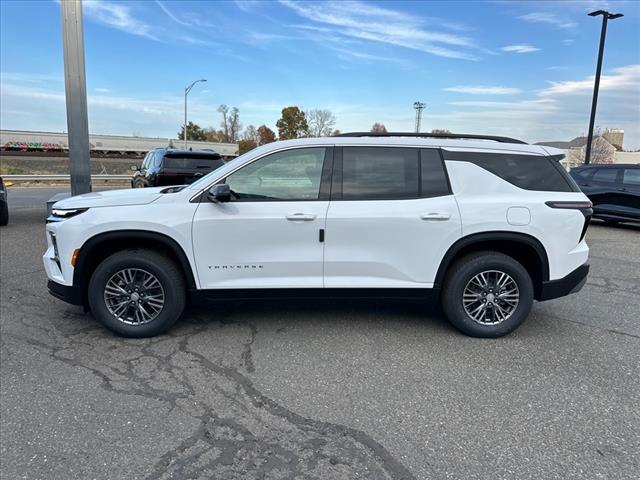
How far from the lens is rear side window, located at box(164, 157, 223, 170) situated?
442 inches

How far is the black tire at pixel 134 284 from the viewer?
3.95m

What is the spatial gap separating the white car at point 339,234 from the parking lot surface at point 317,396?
1.44 feet

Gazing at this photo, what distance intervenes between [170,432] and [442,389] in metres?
1.89

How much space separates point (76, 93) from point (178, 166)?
3179 mm

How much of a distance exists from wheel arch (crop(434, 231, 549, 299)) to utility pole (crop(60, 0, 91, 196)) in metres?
7.29

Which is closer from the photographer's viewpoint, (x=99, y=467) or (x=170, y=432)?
(x=99, y=467)

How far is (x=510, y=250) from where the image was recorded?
429 centimetres

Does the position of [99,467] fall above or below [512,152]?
below

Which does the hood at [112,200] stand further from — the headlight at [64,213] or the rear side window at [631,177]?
the rear side window at [631,177]

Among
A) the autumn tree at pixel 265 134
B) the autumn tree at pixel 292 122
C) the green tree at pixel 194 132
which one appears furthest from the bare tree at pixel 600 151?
the green tree at pixel 194 132

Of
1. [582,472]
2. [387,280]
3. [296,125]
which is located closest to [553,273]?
[387,280]

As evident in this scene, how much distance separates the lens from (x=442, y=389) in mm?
3266

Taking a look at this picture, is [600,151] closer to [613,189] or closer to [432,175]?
[613,189]

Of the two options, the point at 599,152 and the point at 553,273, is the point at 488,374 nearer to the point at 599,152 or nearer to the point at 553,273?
the point at 553,273
